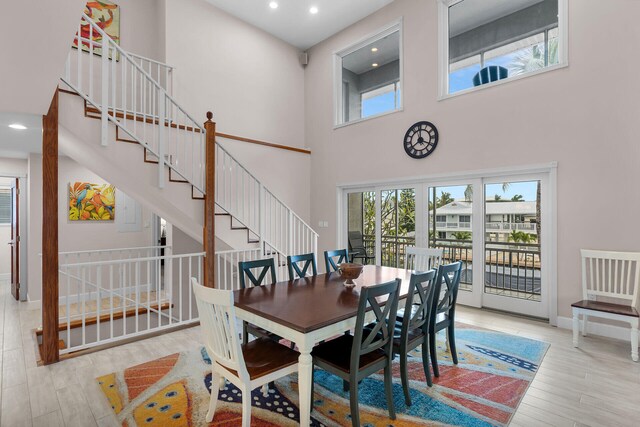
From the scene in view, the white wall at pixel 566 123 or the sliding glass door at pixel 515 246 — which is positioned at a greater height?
the white wall at pixel 566 123

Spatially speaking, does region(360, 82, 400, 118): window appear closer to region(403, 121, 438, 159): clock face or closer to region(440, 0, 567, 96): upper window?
region(403, 121, 438, 159): clock face

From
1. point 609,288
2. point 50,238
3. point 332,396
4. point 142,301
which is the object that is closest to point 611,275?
point 609,288

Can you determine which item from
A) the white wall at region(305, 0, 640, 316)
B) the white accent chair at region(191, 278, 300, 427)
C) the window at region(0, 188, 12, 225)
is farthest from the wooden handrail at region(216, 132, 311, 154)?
the window at region(0, 188, 12, 225)

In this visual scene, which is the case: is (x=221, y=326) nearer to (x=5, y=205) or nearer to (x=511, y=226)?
(x=511, y=226)

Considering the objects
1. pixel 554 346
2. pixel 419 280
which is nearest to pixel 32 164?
pixel 419 280

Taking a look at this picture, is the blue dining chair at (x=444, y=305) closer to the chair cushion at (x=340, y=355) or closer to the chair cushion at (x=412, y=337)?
the chair cushion at (x=412, y=337)

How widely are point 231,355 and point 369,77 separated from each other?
5709 millimetres

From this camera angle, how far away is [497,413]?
2205 millimetres

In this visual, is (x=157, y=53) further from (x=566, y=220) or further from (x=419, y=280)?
(x=566, y=220)

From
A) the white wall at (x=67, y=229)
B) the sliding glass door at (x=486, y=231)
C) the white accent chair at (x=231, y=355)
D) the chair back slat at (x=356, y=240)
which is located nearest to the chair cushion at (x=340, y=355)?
the white accent chair at (x=231, y=355)

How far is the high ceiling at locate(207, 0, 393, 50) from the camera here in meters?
5.43

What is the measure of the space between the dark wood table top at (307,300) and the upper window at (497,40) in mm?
3242

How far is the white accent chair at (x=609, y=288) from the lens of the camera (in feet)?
10.2

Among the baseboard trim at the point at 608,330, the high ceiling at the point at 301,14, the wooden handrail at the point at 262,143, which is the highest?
the high ceiling at the point at 301,14
